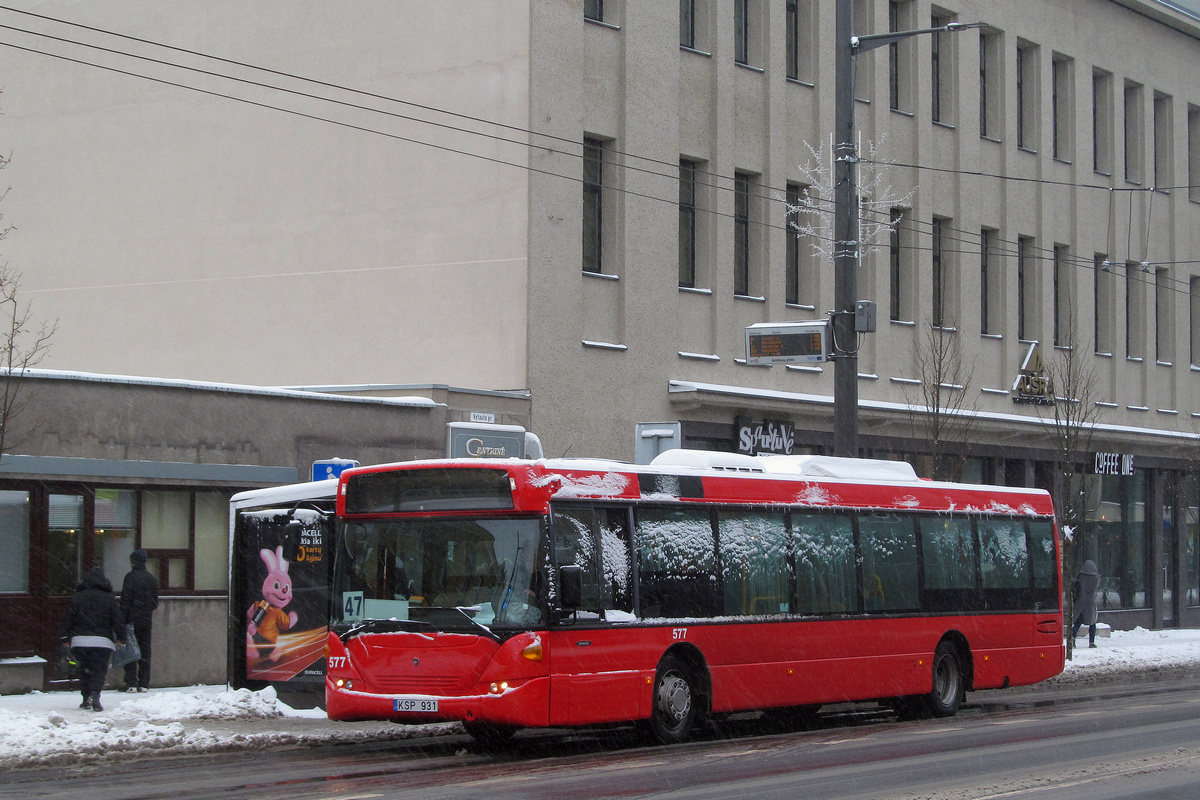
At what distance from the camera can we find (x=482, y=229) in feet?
79.1

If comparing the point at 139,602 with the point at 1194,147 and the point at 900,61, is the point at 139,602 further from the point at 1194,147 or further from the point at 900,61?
the point at 1194,147

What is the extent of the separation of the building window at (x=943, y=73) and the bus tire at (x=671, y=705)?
21.4 meters

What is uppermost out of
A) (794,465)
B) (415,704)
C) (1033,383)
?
(1033,383)

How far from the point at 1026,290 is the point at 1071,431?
4.67 metres

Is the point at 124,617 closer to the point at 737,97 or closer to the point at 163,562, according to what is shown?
the point at 163,562

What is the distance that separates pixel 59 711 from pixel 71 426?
12.6ft

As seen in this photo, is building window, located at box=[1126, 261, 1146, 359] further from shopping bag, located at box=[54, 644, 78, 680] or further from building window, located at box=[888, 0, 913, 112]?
shopping bag, located at box=[54, 644, 78, 680]

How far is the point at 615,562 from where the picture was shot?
44.7ft

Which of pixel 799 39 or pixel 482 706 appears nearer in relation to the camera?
pixel 482 706

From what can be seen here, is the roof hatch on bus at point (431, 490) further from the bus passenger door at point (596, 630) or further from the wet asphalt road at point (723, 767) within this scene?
the wet asphalt road at point (723, 767)

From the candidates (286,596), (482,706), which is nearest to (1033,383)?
(286,596)

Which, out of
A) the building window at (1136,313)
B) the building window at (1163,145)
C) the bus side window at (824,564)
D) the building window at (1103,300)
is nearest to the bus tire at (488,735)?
the bus side window at (824,564)

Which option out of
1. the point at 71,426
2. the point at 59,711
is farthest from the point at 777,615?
the point at 71,426

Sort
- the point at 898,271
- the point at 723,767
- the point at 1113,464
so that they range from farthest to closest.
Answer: the point at 1113,464, the point at 898,271, the point at 723,767
